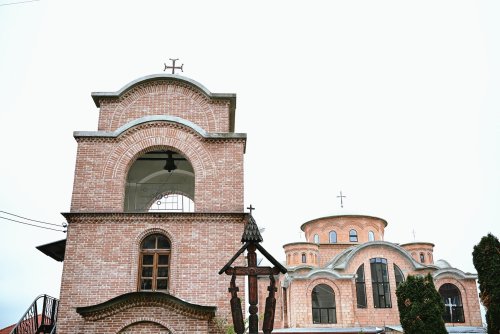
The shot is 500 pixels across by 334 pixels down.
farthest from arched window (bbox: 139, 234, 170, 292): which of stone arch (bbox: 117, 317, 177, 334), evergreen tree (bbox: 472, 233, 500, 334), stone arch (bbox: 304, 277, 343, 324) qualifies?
stone arch (bbox: 304, 277, 343, 324)

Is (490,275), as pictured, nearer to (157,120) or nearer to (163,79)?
(157,120)

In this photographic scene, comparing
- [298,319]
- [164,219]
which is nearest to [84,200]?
[164,219]

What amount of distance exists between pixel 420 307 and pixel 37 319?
42.2 feet

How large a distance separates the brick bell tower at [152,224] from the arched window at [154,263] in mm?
23

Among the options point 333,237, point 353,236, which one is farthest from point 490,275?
point 333,237

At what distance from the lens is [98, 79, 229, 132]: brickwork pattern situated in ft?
41.9

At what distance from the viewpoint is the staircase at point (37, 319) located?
39.0 ft

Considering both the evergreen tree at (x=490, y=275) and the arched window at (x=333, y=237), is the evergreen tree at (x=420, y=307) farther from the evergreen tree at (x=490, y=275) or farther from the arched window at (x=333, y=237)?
the arched window at (x=333, y=237)

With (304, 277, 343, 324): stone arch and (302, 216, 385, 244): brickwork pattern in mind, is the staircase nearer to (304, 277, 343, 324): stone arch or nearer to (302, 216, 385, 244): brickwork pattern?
(304, 277, 343, 324): stone arch

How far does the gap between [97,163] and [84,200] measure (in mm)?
991

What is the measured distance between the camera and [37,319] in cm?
1298

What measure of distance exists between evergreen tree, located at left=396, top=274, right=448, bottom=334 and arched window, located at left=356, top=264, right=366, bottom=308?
1203cm

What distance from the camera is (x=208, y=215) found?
11.6 m

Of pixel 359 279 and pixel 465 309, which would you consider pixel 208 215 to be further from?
pixel 465 309
